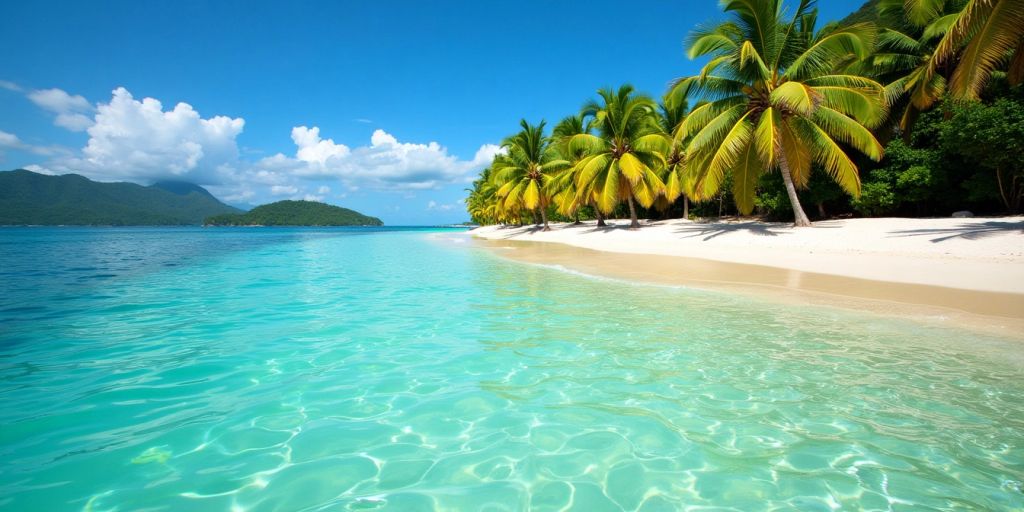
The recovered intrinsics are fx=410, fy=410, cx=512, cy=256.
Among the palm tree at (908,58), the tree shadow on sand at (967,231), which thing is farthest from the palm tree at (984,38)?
the palm tree at (908,58)

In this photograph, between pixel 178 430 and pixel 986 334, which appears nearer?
pixel 178 430

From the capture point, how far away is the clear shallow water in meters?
2.64

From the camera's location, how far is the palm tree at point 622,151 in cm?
2516

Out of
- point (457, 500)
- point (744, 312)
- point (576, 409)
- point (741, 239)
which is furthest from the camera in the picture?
point (741, 239)

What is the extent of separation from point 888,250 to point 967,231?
8.30 feet

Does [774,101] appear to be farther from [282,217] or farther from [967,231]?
[282,217]

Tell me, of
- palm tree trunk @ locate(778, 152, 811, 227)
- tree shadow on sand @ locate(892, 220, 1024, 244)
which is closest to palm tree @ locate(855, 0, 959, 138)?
palm tree trunk @ locate(778, 152, 811, 227)

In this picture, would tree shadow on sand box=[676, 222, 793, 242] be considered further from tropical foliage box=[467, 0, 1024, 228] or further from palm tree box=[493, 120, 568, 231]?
palm tree box=[493, 120, 568, 231]

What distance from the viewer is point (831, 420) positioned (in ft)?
11.1

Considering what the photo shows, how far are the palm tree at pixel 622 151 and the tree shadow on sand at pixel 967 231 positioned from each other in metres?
13.0

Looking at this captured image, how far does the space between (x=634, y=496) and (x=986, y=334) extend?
622cm

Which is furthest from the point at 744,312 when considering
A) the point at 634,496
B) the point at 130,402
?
the point at 130,402

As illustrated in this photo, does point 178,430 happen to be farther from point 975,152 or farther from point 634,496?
point 975,152

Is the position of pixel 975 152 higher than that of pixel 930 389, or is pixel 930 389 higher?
pixel 975 152
